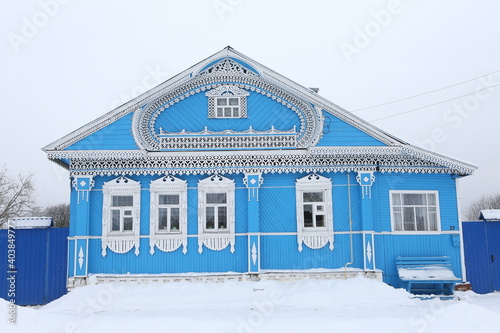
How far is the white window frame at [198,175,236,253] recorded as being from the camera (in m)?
11.5

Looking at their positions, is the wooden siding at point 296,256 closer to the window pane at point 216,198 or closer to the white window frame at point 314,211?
the white window frame at point 314,211

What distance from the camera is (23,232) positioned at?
464 inches

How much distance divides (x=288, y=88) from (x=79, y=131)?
5898 mm

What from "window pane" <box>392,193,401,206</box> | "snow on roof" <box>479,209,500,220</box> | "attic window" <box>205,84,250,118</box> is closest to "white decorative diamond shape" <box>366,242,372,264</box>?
"window pane" <box>392,193,401,206</box>

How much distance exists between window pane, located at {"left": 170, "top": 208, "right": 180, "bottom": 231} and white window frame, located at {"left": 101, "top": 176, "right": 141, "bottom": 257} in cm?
91

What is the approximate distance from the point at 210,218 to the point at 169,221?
1.16 m

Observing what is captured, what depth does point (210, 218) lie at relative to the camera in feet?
38.7

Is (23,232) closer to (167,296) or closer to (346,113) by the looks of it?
(167,296)

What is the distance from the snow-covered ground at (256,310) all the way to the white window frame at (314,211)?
1.11 metres

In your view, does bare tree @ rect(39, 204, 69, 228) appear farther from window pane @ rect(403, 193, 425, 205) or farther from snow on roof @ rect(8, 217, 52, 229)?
window pane @ rect(403, 193, 425, 205)

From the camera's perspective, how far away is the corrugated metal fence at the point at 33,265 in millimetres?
11570

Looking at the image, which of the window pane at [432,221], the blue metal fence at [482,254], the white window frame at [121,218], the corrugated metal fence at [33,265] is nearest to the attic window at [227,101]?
the white window frame at [121,218]

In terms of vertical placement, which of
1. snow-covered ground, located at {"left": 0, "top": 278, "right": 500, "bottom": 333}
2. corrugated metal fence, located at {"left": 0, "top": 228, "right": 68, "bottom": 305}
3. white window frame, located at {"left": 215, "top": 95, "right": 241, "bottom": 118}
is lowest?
snow-covered ground, located at {"left": 0, "top": 278, "right": 500, "bottom": 333}

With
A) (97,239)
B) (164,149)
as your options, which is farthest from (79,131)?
(97,239)
